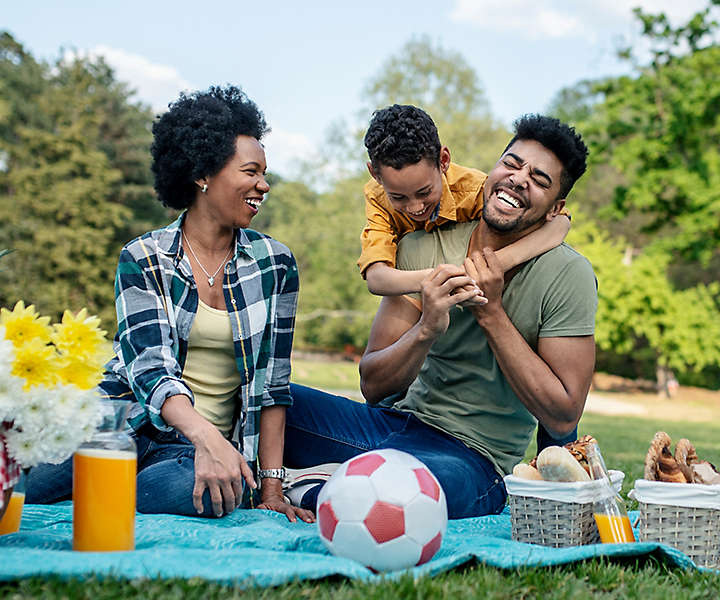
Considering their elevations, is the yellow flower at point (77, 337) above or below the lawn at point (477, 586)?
above

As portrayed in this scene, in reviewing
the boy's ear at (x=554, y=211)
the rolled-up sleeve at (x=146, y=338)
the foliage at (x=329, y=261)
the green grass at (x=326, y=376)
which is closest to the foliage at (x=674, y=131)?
the green grass at (x=326, y=376)

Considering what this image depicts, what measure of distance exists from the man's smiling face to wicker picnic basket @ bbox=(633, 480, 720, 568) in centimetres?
129

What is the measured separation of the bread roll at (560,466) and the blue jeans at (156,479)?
1.30m

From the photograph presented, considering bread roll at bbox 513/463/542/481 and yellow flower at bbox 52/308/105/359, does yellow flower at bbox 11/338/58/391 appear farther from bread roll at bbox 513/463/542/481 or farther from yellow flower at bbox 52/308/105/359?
bread roll at bbox 513/463/542/481

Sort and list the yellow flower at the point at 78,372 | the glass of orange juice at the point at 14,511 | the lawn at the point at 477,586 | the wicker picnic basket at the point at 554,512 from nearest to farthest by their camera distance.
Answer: the lawn at the point at 477,586 → the yellow flower at the point at 78,372 → the glass of orange juice at the point at 14,511 → the wicker picnic basket at the point at 554,512

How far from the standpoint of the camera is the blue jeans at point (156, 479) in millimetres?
3094

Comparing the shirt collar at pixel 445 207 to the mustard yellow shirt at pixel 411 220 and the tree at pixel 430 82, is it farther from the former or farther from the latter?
the tree at pixel 430 82

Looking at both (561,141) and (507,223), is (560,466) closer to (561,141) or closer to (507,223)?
(507,223)

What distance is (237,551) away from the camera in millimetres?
2463

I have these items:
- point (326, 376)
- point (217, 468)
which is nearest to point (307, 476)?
point (217, 468)

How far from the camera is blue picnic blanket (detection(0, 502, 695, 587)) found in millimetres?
2176

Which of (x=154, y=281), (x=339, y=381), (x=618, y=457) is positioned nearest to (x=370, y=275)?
(x=154, y=281)

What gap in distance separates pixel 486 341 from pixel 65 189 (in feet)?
94.4

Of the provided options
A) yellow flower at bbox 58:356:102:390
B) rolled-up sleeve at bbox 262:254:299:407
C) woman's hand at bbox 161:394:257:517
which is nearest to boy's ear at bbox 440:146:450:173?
rolled-up sleeve at bbox 262:254:299:407
